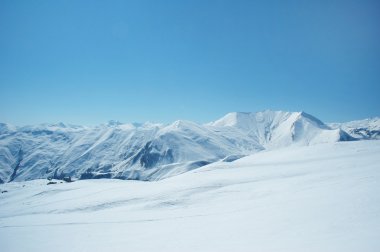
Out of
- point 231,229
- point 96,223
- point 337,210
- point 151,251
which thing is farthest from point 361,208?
point 96,223

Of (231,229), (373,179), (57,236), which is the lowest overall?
(57,236)

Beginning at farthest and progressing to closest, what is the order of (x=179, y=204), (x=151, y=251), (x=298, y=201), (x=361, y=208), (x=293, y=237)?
1. (x=179, y=204)
2. (x=298, y=201)
3. (x=361, y=208)
4. (x=151, y=251)
5. (x=293, y=237)

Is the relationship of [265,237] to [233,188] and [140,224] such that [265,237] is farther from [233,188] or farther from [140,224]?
[233,188]

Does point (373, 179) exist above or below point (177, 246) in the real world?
above

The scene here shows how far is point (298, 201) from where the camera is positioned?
2353cm

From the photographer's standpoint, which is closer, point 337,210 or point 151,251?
point 151,251

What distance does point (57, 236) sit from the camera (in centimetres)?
2397

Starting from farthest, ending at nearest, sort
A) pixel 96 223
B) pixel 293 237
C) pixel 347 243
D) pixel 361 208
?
1. pixel 96 223
2. pixel 361 208
3. pixel 293 237
4. pixel 347 243

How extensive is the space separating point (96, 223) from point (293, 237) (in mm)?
20857

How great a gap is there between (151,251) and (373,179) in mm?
22838

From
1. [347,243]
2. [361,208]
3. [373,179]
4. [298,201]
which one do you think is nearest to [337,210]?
[361,208]

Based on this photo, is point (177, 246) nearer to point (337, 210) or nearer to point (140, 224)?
point (140, 224)

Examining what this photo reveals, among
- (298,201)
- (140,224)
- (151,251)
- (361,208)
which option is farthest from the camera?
(140,224)

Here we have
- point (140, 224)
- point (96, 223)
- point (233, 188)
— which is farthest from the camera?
point (233, 188)
